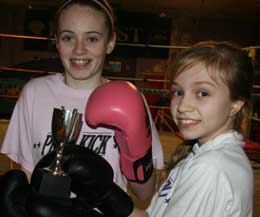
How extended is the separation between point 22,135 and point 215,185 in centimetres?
61

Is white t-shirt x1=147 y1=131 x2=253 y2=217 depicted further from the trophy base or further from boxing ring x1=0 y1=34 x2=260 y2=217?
boxing ring x1=0 y1=34 x2=260 y2=217

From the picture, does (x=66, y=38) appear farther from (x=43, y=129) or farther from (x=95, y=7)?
(x=43, y=129)

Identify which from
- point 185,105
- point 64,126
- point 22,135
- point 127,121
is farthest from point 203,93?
point 22,135

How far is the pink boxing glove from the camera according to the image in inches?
36.0

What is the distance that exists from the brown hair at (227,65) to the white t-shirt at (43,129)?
30cm

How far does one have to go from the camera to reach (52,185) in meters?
0.70

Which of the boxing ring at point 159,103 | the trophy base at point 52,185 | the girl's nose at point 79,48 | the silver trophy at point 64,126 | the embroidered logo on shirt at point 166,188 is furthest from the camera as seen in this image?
the boxing ring at point 159,103

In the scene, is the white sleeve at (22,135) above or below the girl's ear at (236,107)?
below

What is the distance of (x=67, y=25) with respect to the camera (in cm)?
103

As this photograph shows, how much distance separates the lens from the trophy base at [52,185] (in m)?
0.70

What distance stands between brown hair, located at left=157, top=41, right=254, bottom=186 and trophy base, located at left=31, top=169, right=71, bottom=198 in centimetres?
39

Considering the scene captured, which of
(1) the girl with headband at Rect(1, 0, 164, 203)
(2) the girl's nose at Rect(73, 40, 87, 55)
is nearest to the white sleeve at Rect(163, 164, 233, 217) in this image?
(1) the girl with headband at Rect(1, 0, 164, 203)

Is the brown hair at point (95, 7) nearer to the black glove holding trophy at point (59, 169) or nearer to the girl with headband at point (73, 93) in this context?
the girl with headband at point (73, 93)

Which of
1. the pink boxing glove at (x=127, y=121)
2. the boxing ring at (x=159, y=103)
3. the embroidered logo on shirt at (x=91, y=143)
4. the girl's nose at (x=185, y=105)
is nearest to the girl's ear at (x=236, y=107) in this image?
the girl's nose at (x=185, y=105)
